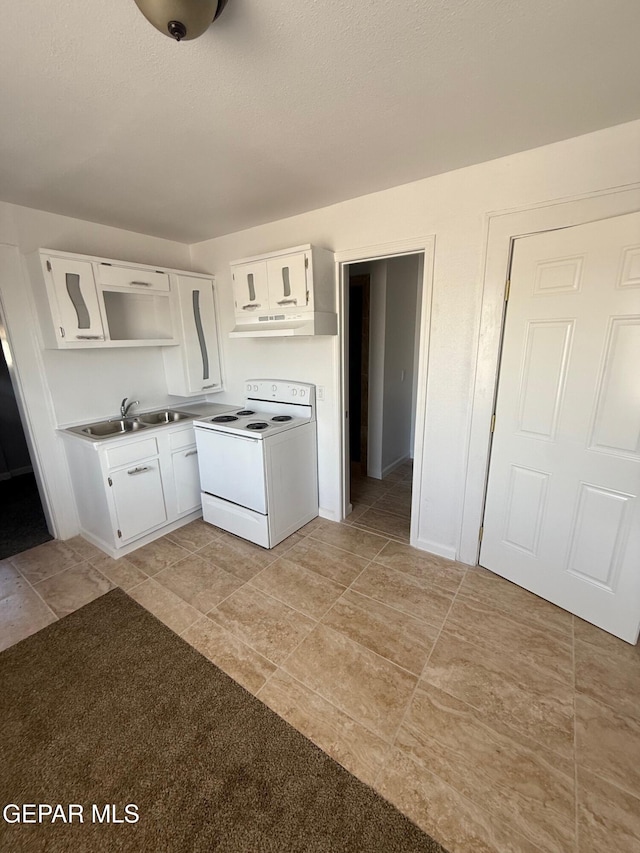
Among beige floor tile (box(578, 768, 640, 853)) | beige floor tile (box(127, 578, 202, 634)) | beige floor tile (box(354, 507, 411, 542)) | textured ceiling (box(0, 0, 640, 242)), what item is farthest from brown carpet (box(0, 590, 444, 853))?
textured ceiling (box(0, 0, 640, 242))

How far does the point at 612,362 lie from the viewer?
1.70m

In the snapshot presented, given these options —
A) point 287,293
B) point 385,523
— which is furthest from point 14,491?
point 385,523

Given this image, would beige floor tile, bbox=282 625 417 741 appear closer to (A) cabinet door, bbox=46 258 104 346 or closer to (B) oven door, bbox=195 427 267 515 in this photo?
(B) oven door, bbox=195 427 267 515

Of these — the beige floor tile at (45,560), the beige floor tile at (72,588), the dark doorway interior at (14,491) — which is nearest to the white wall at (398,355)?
the beige floor tile at (72,588)

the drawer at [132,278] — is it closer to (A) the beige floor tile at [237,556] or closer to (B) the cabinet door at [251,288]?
(B) the cabinet door at [251,288]

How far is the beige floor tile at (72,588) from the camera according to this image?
218 cm

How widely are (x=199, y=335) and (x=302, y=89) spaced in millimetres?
2223

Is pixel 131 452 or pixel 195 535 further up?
pixel 131 452

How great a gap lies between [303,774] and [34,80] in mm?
2734

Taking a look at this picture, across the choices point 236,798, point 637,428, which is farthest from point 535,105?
Result: point 236,798

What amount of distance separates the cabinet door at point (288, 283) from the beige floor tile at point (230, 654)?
2.09m

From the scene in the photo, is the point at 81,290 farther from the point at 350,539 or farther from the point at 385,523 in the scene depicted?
the point at 385,523

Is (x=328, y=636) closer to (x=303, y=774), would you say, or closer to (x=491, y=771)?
(x=303, y=774)

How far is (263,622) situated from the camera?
2.00 metres
